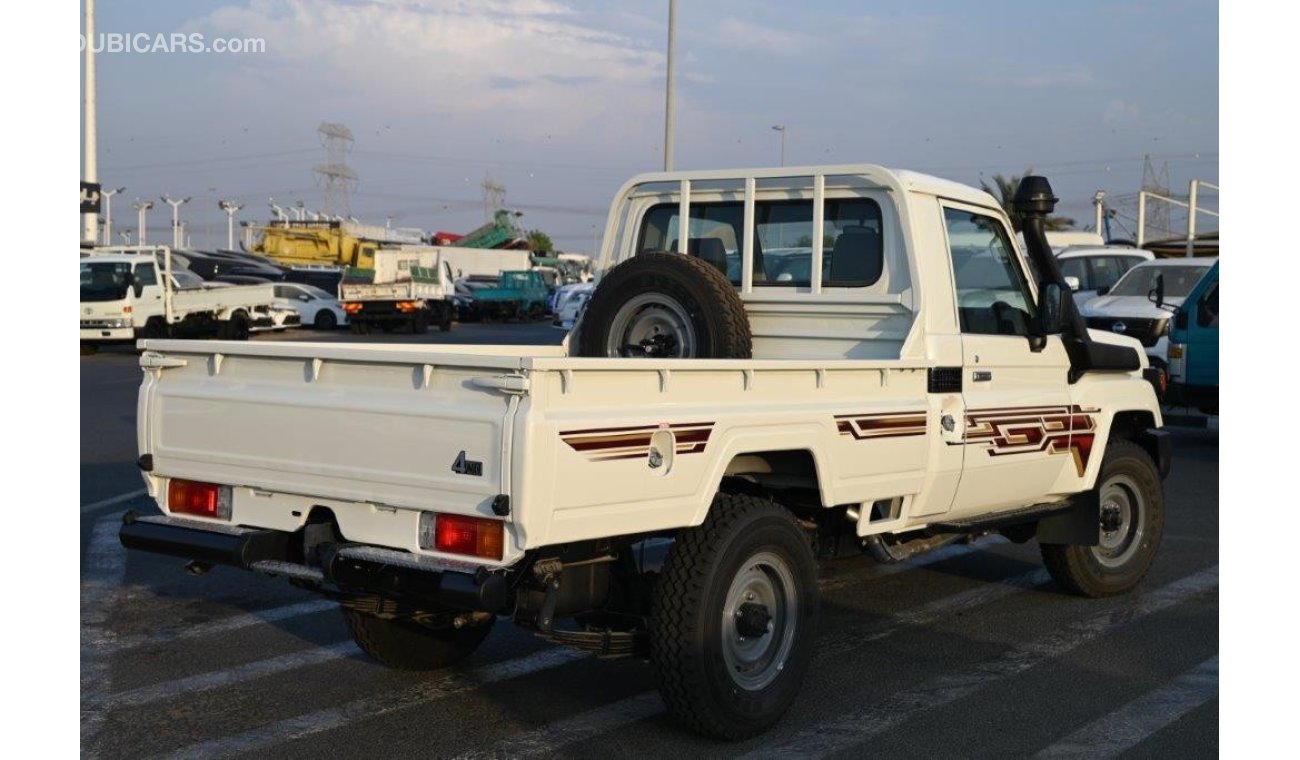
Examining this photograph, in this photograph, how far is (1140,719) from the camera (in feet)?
19.0

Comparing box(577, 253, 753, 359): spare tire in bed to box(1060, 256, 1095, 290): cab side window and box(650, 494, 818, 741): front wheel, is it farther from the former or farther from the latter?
box(1060, 256, 1095, 290): cab side window

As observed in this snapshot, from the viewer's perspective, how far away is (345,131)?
128 m

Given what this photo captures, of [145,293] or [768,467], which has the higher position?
[145,293]

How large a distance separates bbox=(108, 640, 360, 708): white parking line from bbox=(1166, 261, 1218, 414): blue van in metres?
10.7

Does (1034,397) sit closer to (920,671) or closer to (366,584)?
(920,671)

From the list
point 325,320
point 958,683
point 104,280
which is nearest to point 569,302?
point 325,320

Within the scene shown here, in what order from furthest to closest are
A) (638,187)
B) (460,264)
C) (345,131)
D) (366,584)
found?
(345,131)
(460,264)
(638,187)
(366,584)

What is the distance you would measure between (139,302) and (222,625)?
74.6ft

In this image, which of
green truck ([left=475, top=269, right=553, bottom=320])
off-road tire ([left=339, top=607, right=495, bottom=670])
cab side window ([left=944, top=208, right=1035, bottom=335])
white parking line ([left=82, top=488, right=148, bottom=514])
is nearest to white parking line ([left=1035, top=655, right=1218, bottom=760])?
cab side window ([left=944, top=208, right=1035, bottom=335])

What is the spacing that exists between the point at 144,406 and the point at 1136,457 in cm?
535

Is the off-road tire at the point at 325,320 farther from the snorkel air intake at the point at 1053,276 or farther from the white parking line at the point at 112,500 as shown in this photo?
the snorkel air intake at the point at 1053,276

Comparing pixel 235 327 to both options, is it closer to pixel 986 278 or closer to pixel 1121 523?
pixel 1121 523

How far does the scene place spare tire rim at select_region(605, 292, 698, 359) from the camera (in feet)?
21.7

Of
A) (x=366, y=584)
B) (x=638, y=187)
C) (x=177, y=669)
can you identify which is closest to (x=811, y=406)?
(x=366, y=584)
